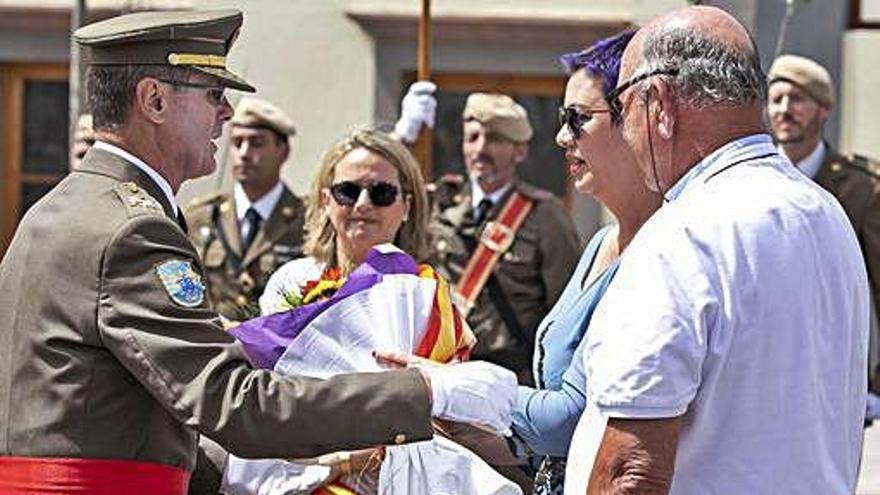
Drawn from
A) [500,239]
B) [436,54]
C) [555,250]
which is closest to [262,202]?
[500,239]

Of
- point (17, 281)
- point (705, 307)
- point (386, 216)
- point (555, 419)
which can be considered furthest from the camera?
point (386, 216)

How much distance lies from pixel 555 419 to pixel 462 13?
6486 millimetres

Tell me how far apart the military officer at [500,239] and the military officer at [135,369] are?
3.36m

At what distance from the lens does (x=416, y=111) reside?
671cm

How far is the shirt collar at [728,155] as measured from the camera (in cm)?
286

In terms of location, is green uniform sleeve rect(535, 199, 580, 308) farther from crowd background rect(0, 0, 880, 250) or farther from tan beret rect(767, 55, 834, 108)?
crowd background rect(0, 0, 880, 250)

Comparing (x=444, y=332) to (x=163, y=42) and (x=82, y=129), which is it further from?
(x=82, y=129)

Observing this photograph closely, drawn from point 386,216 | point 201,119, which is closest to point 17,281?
point 201,119

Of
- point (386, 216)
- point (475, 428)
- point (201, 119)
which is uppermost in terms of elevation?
point (201, 119)

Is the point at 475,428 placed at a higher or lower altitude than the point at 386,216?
lower

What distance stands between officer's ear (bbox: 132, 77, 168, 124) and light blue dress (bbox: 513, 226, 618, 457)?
88 centimetres

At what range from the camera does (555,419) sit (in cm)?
363

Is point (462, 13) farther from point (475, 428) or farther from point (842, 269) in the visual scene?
point (842, 269)

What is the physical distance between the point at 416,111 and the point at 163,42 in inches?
128
